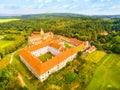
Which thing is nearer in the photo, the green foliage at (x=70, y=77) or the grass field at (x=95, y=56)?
the green foliage at (x=70, y=77)

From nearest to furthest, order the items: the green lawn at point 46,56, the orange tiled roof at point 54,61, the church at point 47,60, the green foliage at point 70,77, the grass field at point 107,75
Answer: the grass field at point 107,75, the green foliage at point 70,77, the church at point 47,60, the orange tiled roof at point 54,61, the green lawn at point 46,56

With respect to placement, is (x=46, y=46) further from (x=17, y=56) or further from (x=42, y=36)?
(x=42, y=36)

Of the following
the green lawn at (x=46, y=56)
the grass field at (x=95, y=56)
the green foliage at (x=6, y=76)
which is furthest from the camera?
the green lawn at (x=46, y=56)

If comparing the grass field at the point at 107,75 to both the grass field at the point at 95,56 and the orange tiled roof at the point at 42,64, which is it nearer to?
the grass field at the point at 95,56

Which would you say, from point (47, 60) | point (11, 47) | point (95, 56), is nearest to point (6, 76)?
point (47, 60)

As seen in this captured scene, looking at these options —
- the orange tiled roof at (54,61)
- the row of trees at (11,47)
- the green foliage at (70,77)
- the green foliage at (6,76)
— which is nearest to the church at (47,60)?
the orange tiled roof at (54,61)

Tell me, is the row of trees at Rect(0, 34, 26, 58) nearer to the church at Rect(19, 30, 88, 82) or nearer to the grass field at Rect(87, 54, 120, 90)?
the church at Rect(19, 30, 88, 82)

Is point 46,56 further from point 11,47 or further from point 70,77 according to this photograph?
point 11,47

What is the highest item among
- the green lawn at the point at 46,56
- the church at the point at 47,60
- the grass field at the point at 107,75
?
the church at the point at 47,60
